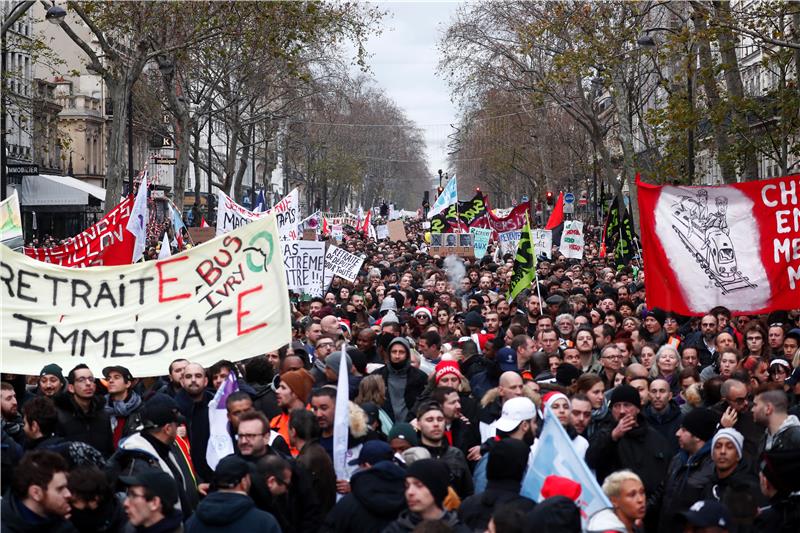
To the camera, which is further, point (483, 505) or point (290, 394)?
point (290, 394)

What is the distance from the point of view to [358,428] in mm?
7469

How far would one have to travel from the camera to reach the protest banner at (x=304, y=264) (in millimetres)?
17188

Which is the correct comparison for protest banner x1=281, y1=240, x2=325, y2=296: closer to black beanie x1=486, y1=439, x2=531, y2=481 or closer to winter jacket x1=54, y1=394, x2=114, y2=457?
winter jacket x1=54, y1=394, x2=114, y2=457

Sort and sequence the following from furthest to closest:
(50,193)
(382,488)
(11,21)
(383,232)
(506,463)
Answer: (50,193)
(383,232)
(11,21)
(506,463)
(382,488)

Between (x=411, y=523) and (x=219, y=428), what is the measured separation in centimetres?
269

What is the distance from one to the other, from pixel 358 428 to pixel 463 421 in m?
1.32

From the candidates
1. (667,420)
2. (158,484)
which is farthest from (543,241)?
(158,484)

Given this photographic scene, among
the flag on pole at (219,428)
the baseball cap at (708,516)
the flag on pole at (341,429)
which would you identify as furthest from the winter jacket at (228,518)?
the flag on pole at (219,428)

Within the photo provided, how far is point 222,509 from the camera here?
5.89m

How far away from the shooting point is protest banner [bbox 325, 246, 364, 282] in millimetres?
18547

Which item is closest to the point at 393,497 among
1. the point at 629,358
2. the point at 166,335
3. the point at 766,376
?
the point at 166,335

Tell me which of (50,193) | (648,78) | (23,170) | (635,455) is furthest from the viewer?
(50,193)

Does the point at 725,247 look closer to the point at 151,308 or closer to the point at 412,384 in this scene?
the point at 412,384

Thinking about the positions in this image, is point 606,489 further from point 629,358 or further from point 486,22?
point 486,22
